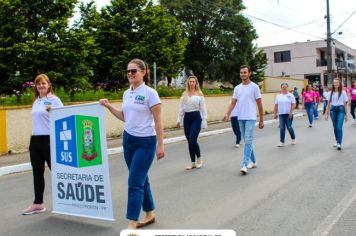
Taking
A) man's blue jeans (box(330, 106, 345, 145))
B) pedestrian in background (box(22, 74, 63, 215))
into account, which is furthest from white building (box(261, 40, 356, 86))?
pedestrian in background (box(22, 74, 63, 215))

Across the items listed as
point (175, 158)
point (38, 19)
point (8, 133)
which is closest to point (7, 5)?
point (38, 19)

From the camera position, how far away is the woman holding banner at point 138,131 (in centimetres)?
496

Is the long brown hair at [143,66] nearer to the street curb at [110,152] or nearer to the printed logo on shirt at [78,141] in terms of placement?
the printed logo on shirt at [78,141]

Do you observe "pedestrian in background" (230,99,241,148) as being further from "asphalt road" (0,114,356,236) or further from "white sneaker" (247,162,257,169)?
"white sneaker" (247,162,257,169)

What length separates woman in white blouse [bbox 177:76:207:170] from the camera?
9.12 m

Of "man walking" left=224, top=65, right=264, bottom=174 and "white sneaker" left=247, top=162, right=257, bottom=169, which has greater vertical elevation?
"man walking" left=224, top=65, right=264, bottom=174

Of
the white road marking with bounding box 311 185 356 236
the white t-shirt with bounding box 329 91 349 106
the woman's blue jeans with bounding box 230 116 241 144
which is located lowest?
the white road marking with bounding box 311 185 356 236

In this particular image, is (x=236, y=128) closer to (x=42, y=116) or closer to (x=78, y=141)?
(x=42, y=116)

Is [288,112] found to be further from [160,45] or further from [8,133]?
[160,45]

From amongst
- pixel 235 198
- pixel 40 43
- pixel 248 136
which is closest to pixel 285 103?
pixel 248 136

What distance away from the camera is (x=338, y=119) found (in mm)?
11336

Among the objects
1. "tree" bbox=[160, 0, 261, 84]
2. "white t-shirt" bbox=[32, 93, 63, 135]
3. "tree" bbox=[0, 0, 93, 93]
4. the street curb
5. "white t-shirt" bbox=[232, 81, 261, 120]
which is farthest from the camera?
"tree" bbox=[160, 0, 261, 84]

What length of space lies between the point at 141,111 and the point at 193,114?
166 inches

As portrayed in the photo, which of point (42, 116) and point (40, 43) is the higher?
point (40, 43)
